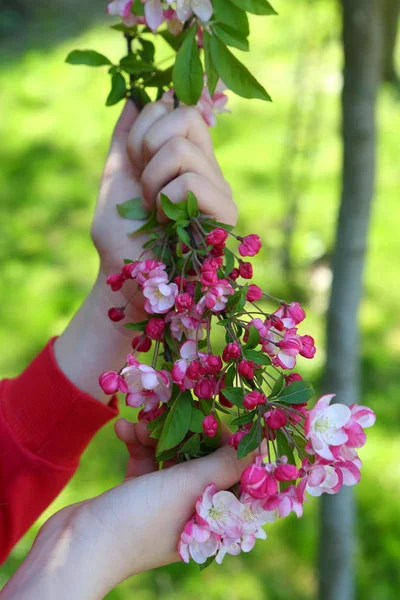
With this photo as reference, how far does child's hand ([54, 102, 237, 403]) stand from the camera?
3.09 feet

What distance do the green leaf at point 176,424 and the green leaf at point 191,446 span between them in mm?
33

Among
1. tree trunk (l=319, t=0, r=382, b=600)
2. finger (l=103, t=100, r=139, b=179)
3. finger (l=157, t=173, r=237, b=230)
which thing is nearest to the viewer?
finger (l=157, t=173, r=237, b=230)

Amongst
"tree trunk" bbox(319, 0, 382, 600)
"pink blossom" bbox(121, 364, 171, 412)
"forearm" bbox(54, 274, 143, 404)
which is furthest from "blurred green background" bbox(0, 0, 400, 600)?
"pink blossom" bbox(121, 364, 171, 412)

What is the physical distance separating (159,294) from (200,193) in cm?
20

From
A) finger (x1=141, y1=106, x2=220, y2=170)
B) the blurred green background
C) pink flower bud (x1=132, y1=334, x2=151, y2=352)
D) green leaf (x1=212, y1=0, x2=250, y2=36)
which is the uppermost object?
green leaf (x1=212, y1=0, x2=250, y2=36)

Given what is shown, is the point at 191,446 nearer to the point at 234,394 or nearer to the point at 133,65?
the point at 234,394

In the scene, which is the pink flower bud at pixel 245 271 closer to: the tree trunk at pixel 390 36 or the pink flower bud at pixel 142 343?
the pink flower bud at pixel 142 343

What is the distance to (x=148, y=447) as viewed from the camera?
925 millimetres

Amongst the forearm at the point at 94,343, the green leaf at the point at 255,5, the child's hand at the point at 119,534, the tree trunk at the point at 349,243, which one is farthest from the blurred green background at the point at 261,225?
the green leaf at the point at 255,5

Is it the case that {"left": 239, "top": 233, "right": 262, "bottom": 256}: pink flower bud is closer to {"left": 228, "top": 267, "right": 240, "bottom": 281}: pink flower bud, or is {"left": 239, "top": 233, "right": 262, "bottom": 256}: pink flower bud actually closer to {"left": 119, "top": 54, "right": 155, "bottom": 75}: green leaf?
{"left": 228, "top": 267, "right": 240, "bottom": 281}: pink flower bud

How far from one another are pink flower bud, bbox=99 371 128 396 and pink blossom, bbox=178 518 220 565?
16 centimetres

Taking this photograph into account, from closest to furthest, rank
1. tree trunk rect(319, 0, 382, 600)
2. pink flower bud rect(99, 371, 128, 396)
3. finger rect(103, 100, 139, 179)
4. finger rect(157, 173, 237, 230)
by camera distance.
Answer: pink flower bud rect(99, 371, 128, 396) → finger rect(157, 173, 237, 230) → finger rect(103, 100, 139, 179) → tree trunk rect(319, 0, 382, 600)

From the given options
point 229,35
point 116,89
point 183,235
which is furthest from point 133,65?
point 183,235

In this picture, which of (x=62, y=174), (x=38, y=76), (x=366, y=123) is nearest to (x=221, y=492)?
(x=366, y=123)
